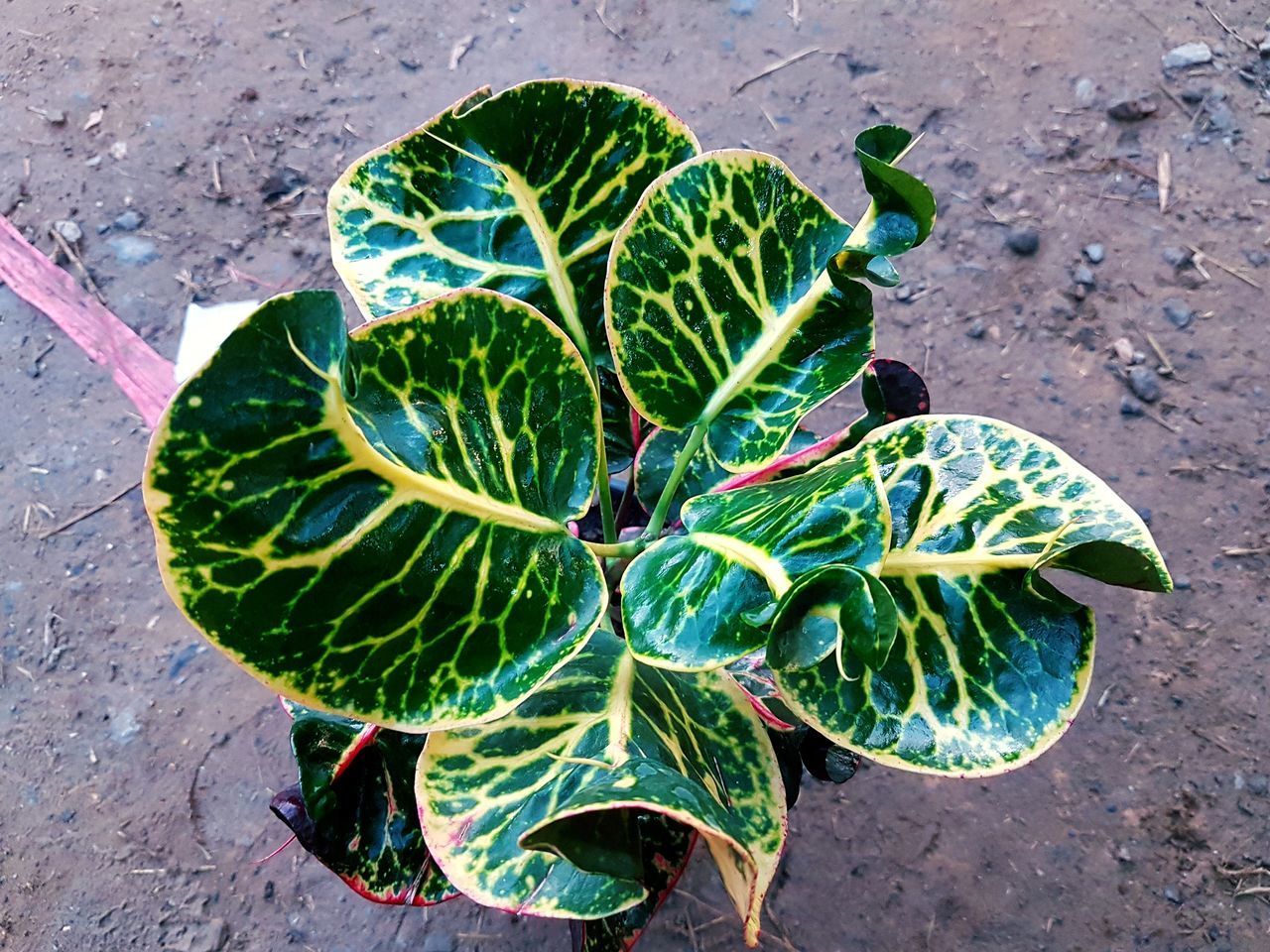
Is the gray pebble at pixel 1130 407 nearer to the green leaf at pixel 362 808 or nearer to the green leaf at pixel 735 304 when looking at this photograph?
the green leaf at pixel 735 304

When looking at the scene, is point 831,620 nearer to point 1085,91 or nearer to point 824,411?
point 824,411

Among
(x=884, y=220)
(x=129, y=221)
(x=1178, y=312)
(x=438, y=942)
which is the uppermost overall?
(x=884, y=220)

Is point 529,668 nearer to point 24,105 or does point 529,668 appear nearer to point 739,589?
point 739,589

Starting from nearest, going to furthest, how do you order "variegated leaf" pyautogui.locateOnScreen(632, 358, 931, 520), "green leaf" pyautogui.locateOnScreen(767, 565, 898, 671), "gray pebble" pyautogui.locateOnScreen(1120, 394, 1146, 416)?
1. "green leaf" pyautogui.locateOnScreen(767, 565, 898, 671)
2. "variegated leaf" pyautogui.locateOnScreen(632, 358, 931, 520)
3. "gray pebble" pyautogui.locateOnScreen(1120, 394, 1146, 416)

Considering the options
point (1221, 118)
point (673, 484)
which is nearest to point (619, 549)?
point (673, 484)

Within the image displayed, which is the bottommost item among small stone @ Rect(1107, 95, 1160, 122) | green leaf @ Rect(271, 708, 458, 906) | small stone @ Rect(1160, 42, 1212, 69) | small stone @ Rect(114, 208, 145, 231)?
small stone @ Rect(114, 208, 145, 231)

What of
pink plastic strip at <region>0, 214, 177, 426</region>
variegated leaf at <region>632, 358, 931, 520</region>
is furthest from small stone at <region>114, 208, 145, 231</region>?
variegated leaf at <region>632, 358, 931, 520</region>

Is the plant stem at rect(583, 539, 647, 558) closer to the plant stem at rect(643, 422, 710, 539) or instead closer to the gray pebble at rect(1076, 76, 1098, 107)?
the plant stem at rect(643, 422, 710, 539)

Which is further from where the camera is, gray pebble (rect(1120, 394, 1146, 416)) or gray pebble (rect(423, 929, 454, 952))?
gray pebble (rect(1120, 394, 1146, 416))

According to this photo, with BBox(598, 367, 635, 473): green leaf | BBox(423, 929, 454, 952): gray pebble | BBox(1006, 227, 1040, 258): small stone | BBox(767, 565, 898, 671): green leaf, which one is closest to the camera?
BBox(767, 565, 898, 671): green leaf
